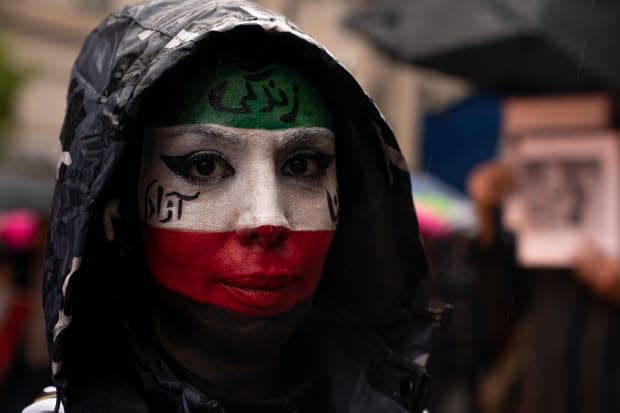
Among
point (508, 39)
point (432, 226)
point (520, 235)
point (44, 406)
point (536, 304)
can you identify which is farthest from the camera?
point (432, 226)

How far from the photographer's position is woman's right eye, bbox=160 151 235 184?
1951 millimetres

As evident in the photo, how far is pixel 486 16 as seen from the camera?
4602mm

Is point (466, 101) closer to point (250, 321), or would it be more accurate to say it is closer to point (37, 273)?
point (37, 273)

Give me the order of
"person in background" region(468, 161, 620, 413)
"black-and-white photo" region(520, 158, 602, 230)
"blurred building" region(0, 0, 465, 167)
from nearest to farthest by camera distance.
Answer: "person in background" region(468, 161, 620, 413) < "black-and-white photo" region(520, 158, 602, 230) < "blurred building" region(0, 0, 465, 167)

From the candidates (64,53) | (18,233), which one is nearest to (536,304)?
(18,233)

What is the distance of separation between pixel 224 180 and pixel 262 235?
156 mm

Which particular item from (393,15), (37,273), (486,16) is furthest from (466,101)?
(37,273)

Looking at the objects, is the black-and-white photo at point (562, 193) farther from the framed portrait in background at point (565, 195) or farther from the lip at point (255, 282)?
the lip at point (255, 282)

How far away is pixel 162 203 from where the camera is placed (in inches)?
77.7

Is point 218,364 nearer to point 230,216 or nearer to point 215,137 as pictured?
point 230,216

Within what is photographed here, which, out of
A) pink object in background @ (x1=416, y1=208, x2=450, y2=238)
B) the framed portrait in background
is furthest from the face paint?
pink object in background @ (x1=416, y1=208, x2=450, y2=238)

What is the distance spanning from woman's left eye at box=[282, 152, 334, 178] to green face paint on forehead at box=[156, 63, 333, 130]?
0.24 ft

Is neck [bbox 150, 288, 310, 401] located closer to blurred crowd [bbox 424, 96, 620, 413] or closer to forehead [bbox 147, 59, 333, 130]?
forehead [bbox 147, 59, 333, 130]

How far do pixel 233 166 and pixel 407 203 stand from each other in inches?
20.0
